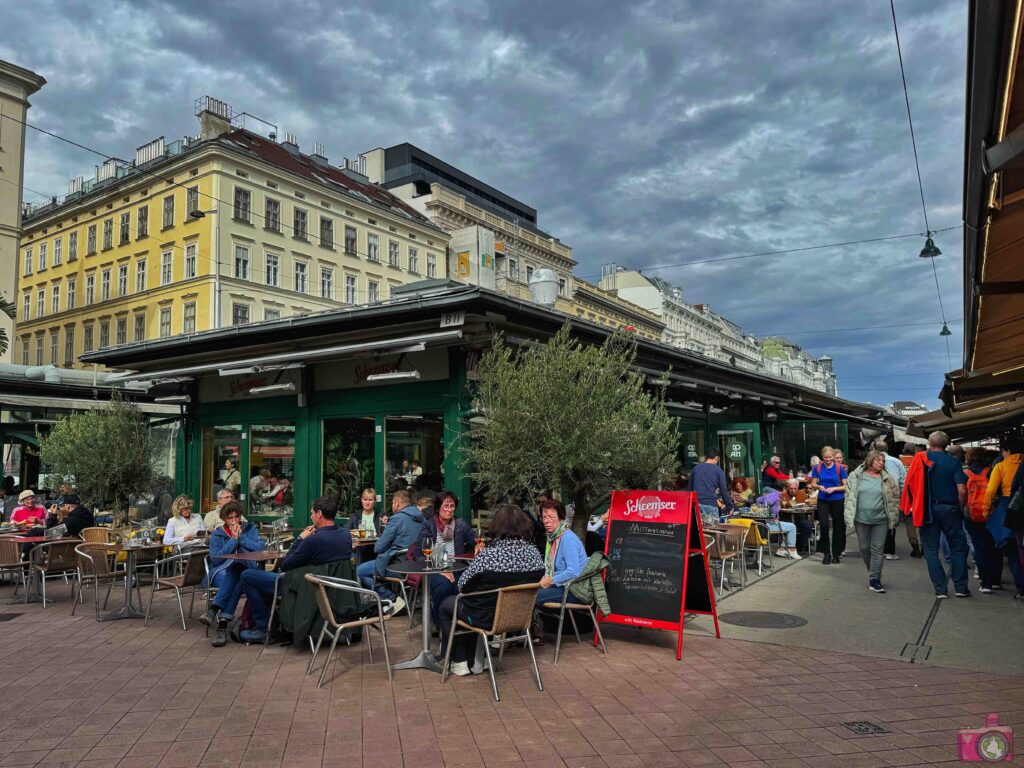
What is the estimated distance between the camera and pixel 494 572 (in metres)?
5.58

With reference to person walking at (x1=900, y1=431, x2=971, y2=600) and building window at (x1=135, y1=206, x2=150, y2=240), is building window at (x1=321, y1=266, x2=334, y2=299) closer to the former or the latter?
building window at (x1=135, y1=206, x2=150, y2=240)

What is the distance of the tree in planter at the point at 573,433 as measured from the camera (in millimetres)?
7715

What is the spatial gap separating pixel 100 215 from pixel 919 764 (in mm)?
46141

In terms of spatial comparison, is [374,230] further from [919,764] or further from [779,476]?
[919,764]

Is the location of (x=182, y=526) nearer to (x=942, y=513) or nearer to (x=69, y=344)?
(x=942, y=513)

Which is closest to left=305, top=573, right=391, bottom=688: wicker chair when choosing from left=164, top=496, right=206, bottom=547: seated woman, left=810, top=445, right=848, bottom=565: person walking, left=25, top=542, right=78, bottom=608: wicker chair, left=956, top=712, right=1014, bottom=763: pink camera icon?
left=956, top=712, right=1014, bottom=763: pink camera icon

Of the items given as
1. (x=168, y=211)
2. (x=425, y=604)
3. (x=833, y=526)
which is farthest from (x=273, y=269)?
(x=425, y=604)

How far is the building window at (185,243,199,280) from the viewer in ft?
119

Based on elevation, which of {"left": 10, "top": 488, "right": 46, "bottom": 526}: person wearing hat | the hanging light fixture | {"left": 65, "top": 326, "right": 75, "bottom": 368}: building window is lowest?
{"left": 10, "top": 488, "right": 46, "bottom": 526}: person wearing hat

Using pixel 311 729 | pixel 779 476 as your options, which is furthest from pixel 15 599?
pixel 779 476

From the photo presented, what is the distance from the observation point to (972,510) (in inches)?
331

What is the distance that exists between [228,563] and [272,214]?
111 ft

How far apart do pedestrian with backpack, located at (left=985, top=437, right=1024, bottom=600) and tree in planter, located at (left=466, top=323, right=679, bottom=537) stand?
3400 mm

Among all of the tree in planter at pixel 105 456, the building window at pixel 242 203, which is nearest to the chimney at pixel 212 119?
the building window at pixel 242 203
